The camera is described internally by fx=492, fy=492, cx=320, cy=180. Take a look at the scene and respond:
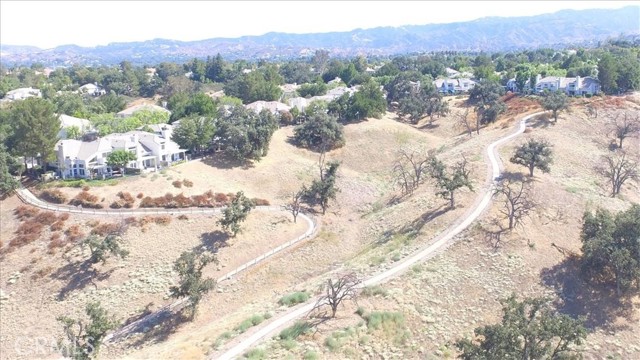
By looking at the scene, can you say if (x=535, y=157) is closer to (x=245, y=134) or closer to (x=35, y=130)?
(x=245, y=134)

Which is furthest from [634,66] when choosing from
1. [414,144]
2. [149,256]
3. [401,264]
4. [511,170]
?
[149,256]

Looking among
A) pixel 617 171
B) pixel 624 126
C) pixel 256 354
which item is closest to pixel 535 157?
pixel 617 171

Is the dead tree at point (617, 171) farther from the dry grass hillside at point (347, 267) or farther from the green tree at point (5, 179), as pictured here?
the green tree at point (5, 179)

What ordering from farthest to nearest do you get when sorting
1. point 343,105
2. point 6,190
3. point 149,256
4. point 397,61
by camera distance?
point 397,61
point 343,105
point 6,190
point 149,256

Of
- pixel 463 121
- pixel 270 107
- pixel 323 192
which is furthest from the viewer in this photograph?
pixel 463 121

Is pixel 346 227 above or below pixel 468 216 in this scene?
below

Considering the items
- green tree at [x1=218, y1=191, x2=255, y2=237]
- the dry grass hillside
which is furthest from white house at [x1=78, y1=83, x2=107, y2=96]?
green tree at [x1=218, y1=191, x2=255, y2=237]

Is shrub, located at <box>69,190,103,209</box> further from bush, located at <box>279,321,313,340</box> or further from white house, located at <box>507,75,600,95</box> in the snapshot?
white house, located at <box>507,75,600,95</box>

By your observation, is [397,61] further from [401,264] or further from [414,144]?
[401,264]
